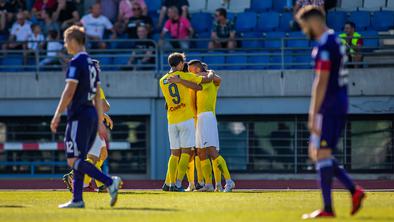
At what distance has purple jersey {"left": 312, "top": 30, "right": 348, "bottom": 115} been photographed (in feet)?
34.1

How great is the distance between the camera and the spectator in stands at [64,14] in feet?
89.9

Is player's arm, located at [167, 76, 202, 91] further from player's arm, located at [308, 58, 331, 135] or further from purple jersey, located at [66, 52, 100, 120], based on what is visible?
player's arm, located at [308, 58, 331, 135]

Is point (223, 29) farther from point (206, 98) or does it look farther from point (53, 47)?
point (206, 98)

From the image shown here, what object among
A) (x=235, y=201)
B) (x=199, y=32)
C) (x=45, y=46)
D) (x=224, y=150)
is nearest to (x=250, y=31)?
(x=199, y=32)

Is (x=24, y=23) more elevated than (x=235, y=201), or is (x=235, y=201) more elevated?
(x=24, y=23)

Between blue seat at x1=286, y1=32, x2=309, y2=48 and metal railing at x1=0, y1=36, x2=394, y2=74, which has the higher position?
blue seat at x1=286, y1=32, x2=309, y2=48

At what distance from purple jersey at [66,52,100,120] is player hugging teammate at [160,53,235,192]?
496 centimetres

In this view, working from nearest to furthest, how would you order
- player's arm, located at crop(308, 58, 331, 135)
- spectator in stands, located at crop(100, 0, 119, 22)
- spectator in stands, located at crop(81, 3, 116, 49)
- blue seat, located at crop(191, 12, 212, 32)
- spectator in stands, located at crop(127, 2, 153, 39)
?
player's arm, located at crop(308, 58, 331, 135), spectator in stands, located at crop(127, 2, 153, 39), spectator in stands, located at crop(81, 3, 116, 49), blue seat, located at crop(191, 12, 212, 32), spectator in stands, located at crop(100, 0, 119, 22)

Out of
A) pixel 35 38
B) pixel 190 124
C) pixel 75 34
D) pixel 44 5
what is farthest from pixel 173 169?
pixel 44 5

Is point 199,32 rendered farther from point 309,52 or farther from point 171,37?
point 309,52

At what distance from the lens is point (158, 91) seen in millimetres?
26125

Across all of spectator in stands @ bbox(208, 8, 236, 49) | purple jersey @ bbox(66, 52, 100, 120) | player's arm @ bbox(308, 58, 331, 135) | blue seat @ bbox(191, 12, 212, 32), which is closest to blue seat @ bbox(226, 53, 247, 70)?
spectator in stands @ bbox(208, 8, 236, 49)

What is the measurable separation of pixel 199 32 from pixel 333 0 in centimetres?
329

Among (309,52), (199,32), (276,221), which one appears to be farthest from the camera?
(199,32)
